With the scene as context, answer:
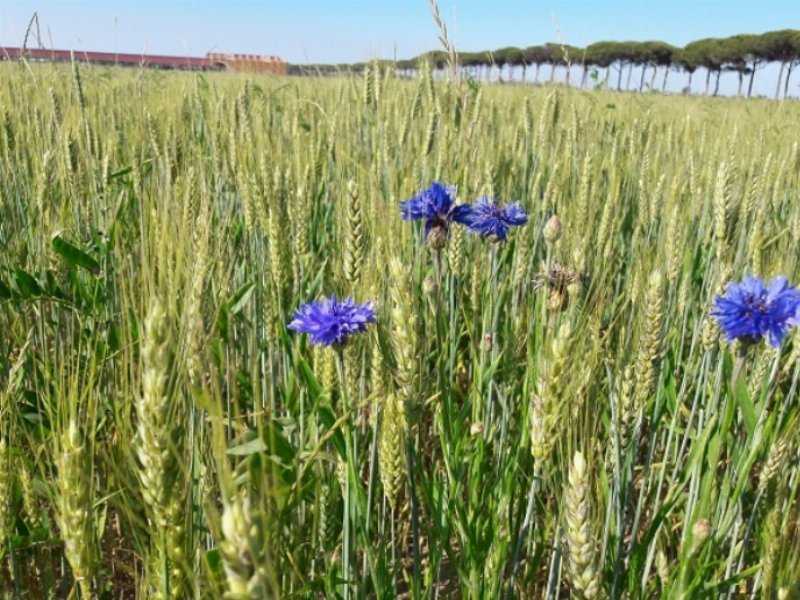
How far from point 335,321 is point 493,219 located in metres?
0.50

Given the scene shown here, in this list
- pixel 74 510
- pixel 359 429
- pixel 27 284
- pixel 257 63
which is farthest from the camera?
pixel 257 63

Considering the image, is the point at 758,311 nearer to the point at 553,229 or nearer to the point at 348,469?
the point at 553,229

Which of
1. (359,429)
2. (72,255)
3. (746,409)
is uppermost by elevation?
(72,255)

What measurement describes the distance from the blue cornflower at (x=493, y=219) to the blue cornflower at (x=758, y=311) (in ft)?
1.39

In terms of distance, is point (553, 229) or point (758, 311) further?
point (553, 229)

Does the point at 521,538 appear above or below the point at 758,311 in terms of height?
below

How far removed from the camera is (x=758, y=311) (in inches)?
33.0

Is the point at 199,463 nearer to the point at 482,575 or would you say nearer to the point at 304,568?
the point at 304,568

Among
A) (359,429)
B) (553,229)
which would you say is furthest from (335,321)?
(553,229)

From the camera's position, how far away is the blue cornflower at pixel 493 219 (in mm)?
1201

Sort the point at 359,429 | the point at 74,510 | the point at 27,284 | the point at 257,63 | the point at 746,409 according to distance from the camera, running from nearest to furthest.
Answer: the point at 74,510 < the point at 746,409 < the point at 359,429 < the point at 27,284 < the point at 257,63

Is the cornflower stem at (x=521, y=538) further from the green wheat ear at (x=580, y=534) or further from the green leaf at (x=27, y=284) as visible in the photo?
the green leaf at (x=27, y=284)

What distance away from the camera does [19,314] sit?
51.8 inches

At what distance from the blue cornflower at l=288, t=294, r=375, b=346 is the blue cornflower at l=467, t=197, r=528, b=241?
1.33 feet
